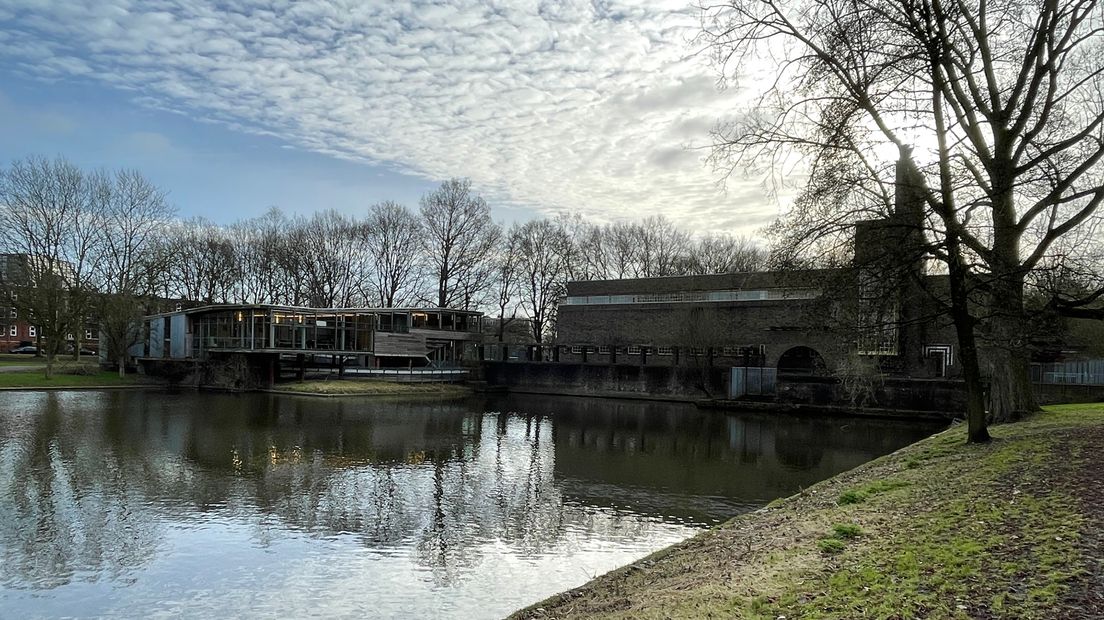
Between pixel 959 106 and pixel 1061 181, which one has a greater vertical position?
pixel 959 106

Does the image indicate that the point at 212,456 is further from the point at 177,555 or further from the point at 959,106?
the point at 959,106

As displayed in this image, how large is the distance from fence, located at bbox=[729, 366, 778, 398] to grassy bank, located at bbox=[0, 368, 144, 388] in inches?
1512

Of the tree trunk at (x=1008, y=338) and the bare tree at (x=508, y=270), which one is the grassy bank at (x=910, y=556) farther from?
the bare tree at (x=508, y=270)

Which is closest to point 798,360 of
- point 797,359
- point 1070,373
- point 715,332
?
point 797,359

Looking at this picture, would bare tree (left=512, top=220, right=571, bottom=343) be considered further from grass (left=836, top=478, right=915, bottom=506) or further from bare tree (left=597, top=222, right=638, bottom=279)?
grass (left=836, top=478, right=915, bottom=506)

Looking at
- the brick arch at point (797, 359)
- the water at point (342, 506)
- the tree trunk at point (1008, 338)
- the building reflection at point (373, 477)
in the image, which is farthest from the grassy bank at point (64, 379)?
the tree trunk at point (1008, 338)

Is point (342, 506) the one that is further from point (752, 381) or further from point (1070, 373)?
point (1070, 373)

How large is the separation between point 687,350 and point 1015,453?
120 feet

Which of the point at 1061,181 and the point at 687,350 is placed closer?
the point at 1061,181

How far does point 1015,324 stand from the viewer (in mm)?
12008

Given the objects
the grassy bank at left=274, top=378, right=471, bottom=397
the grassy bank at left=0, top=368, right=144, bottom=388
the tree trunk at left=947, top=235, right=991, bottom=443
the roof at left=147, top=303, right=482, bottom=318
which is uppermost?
the roof at left=147, top=303, right=482, bottom=318

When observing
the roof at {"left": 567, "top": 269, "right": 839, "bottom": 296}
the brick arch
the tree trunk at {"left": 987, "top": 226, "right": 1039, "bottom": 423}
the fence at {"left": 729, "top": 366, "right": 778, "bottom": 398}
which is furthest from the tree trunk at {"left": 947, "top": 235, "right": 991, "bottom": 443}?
the brick arch

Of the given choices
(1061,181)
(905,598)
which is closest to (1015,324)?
(1061,181)

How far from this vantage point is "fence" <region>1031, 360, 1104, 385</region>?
3084 cm
